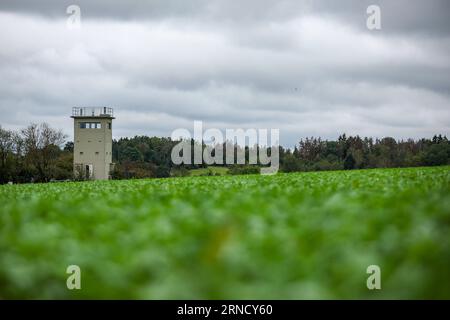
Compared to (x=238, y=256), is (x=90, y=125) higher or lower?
higher

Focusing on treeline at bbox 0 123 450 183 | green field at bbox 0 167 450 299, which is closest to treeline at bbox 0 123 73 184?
treeline at bbox 0 123 450 183

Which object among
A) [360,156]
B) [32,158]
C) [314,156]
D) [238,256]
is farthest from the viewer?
[314,156]

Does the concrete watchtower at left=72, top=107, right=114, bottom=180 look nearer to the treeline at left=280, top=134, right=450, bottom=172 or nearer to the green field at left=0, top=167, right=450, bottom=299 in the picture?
the treeline at left=280, top=134, right=450, bottom=172

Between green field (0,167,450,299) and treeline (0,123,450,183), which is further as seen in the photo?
treeline (0,123,450,183)

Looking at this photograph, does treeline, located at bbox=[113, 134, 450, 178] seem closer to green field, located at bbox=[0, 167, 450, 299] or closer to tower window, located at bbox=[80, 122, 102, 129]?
tower window, located at bbox=[80, 122, 102, 129]

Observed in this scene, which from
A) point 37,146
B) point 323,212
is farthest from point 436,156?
point 323,212

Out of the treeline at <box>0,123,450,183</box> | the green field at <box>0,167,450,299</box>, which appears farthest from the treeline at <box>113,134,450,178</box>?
the green field at <box>0,167,450,299</box>

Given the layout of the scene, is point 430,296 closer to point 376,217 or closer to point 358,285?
point 358,285

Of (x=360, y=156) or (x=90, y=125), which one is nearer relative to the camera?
(x=90, y=125)

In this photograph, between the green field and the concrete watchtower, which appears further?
the concrete watchtower

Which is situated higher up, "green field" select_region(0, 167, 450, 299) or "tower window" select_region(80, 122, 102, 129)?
"tower window" select_region(80, 122, 102, 129)

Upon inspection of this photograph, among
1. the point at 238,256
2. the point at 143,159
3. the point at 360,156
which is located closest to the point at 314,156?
the point at 360,156

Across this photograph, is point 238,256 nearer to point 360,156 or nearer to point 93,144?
point 93,144
